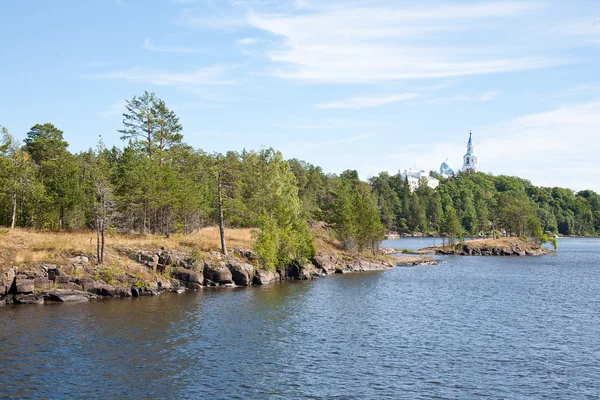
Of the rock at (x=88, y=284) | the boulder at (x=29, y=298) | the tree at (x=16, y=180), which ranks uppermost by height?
the tree at (x=16, y=180)

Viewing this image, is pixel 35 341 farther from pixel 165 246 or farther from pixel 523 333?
pixel 523 333

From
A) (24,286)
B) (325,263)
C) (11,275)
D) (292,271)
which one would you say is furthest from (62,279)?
(325,263)

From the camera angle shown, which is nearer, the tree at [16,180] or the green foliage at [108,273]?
the green foliage at [108,273]

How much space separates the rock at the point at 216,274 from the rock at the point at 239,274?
133 centimetres

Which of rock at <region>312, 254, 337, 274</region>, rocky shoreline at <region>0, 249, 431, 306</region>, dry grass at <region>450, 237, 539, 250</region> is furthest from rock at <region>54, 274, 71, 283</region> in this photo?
dry grass at <region>450, 237, 539, 250</region>

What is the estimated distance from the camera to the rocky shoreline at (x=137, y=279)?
52656mm

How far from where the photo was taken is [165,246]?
68812mm

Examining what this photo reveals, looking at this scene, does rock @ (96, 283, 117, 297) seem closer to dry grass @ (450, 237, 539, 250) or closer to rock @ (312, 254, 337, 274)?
rock @ (312, 254, 337, 274)

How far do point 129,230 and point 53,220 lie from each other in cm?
1131

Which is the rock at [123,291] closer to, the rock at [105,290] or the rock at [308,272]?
the rock at [105,290]

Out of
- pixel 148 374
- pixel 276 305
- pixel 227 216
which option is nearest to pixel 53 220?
pixel 227 216

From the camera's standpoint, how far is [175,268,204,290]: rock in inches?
2559

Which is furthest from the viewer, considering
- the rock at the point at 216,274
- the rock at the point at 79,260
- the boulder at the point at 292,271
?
the boulder at the point at 292,271

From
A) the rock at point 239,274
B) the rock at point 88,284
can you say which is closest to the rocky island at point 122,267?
the rock at point 239,274
